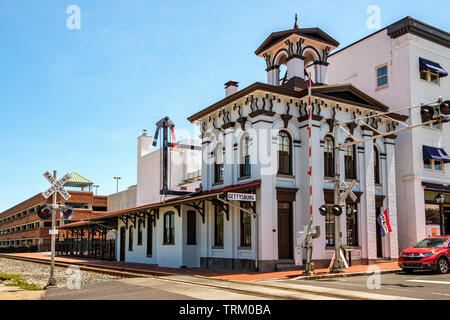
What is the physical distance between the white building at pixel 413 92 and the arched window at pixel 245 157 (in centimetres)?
1007

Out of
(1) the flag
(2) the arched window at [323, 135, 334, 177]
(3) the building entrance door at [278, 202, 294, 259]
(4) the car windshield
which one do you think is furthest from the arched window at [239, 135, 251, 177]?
(4) the car windshield

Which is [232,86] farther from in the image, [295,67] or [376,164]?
[376,164]

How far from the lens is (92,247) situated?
130 ft

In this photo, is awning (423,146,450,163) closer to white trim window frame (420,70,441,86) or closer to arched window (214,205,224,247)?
white trim window frame (420,70,441,86)

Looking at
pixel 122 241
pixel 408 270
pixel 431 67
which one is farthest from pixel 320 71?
pixel 122 241

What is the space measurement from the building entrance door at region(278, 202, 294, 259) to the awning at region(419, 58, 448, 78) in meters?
13.2

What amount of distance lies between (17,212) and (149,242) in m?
65.2

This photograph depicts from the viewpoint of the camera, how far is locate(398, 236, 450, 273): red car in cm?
1744

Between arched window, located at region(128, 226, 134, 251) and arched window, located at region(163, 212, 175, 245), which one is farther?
arched window, located at region(128, 226, 134, 251)

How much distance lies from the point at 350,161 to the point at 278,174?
494cm

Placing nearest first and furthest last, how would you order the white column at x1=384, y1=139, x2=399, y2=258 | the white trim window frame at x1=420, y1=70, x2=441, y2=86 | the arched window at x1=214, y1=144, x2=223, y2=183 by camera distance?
the white column at x1=384, y1=139, x2=399, y2=258, the arched window at x1=214, y1=144, x2=223, y2=183, the white trim window frame at x1=420, y1=70, x2=441, y2=86

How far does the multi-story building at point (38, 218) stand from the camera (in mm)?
67312

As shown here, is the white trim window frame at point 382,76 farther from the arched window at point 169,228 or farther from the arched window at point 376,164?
the arched window at point 169,228
